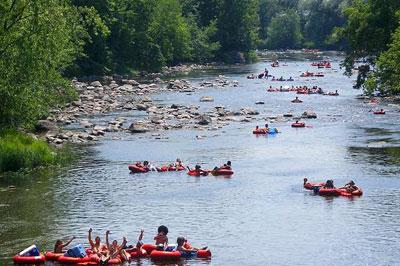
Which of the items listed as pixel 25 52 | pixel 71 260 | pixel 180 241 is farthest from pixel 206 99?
pixel 71 260

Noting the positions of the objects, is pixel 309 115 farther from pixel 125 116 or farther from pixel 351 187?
pixel 351 187

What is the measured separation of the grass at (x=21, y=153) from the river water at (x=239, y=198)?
3.84 feet

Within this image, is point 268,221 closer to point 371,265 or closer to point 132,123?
point 371,265

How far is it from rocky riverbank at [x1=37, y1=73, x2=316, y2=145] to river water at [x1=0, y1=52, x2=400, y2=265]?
2566mm

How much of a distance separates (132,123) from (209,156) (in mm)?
14808

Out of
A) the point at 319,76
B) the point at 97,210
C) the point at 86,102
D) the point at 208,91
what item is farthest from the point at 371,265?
the point at 319,76

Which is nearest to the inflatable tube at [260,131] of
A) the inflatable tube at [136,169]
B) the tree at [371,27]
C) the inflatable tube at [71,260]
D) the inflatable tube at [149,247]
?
the inflatable tube at [136,169]

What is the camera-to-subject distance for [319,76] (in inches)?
4801

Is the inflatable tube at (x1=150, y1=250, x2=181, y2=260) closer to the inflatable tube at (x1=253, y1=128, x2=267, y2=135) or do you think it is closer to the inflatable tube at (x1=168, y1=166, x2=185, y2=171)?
the inflatable tube at (x1=168, y1=166, x2=185, y2=171)

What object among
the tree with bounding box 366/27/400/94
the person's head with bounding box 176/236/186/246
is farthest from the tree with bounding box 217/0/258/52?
the person's head with bounding box 176/236/186/246

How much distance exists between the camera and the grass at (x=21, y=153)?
51.3 m

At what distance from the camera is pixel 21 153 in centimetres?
5194

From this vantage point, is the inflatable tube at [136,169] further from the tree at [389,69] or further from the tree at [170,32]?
the tree at [170,32]

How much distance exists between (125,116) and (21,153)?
27.2 meters
